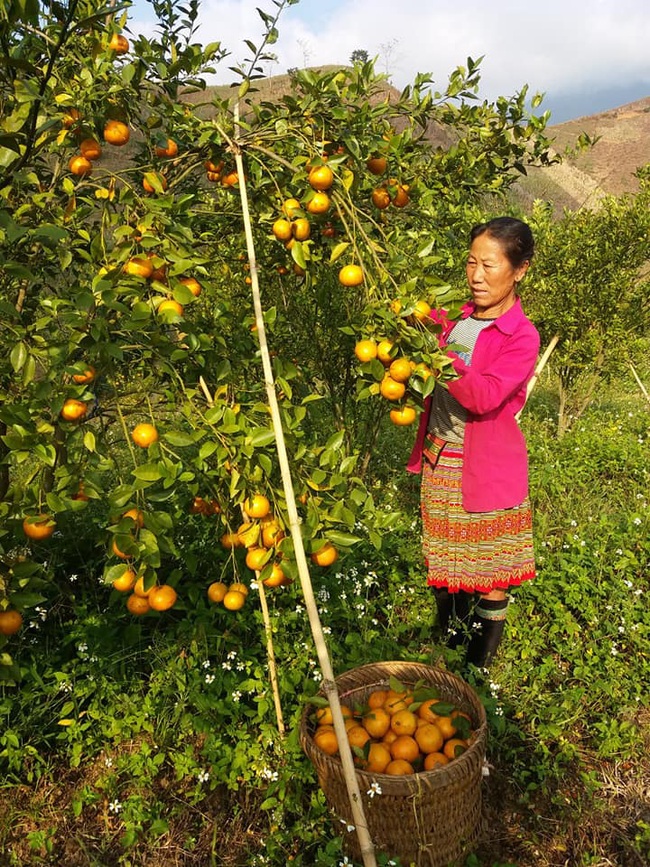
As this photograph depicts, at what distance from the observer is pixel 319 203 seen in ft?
5.12

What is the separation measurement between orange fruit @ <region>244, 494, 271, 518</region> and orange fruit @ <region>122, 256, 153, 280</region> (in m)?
0.57

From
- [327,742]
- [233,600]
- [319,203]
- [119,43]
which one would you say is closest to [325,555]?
[233,600]

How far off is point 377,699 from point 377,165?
66.1 inches

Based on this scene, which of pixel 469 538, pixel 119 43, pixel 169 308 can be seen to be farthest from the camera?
pixel 469 538

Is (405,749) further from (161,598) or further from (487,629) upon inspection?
(161,598)

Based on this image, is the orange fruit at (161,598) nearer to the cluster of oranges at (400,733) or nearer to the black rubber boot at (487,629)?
the cluster of oranges at (400,733)

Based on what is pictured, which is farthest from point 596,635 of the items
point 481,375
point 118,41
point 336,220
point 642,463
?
point 118,41

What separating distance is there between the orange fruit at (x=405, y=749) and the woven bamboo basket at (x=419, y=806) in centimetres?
16

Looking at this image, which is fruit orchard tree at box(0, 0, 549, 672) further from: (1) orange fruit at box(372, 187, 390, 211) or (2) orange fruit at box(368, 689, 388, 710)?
(2) orange fruit at box(368, 689, 388, 710)

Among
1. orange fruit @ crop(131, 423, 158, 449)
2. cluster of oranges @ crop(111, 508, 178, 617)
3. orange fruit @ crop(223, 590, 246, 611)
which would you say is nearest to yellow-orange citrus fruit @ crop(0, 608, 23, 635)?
cluster of oranges @ crop(111, 508, 178, 617)

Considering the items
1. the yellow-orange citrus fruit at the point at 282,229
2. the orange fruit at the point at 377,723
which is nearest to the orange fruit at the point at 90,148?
the yellow-orange citrus fruit at the point at 282,229

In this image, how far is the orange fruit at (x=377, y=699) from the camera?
2025mm

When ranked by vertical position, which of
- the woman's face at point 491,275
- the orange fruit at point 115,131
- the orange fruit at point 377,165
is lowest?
the woman's face at point 491,275

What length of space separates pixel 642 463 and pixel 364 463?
7.65 feet
